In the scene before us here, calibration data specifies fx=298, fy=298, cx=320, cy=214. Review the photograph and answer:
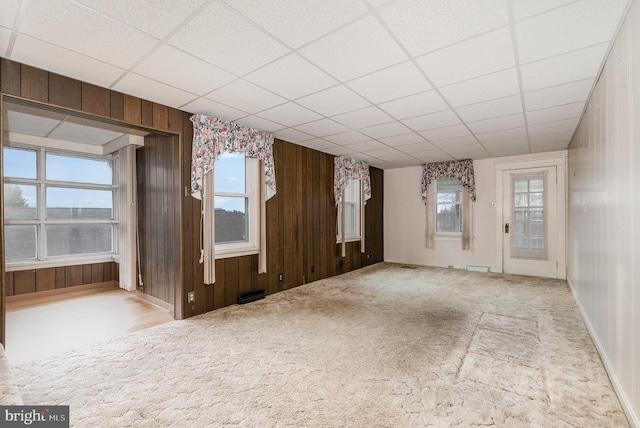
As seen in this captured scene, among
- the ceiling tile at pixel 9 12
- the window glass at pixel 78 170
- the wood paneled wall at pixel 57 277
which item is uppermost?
the ceiling tile at pixel 9 12

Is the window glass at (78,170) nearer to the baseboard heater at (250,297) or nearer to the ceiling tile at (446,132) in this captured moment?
the baseboard heater at (250,297)

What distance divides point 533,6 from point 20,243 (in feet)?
21.5

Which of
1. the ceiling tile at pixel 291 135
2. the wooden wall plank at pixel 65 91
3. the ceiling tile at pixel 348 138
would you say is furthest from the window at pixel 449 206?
the wooden wall plank at pixel 65 91

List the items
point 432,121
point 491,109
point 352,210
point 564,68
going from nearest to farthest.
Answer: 1. point 564,68
2. point 491,109
3. point 432,121
4. point 352,210

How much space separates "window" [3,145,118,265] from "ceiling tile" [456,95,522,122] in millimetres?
5736

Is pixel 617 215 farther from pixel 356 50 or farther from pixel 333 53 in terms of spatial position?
pixel 333 53

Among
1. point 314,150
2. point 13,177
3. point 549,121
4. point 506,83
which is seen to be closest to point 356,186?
point 314,150

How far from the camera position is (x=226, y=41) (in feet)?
6.79

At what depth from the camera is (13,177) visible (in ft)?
14.4

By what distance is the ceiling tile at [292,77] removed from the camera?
2385 millimetres

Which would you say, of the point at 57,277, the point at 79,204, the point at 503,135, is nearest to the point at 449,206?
the point at 503,135

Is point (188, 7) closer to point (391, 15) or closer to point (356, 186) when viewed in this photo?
point (391, 15)

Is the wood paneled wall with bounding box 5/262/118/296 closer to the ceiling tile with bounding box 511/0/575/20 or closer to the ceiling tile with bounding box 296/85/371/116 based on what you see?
the ceiling tile with bounding box 296/85/371/116

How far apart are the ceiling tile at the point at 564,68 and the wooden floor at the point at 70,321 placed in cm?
439
